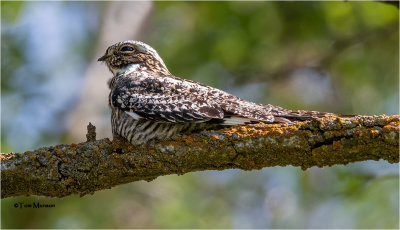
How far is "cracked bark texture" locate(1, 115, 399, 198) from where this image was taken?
320cm

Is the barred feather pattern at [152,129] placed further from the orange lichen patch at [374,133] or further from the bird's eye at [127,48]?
the bird's eye at [127,48]

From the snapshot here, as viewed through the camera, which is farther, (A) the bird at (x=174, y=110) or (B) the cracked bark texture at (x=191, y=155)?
(A) the bird at (x=174, y=110)

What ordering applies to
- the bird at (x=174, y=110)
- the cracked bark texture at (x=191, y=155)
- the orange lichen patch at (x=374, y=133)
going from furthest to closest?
the bird at (x=174, y=110)
the cracked bark texture at (x=191, y=155)
the orange lichen patch at (x=374, y=133)

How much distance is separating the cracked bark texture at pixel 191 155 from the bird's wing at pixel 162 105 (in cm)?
23

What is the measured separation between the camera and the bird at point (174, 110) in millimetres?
3820

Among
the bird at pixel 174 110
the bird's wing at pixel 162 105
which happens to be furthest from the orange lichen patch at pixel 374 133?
the bird's wing at pixel 162 105

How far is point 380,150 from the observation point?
10.2 ft

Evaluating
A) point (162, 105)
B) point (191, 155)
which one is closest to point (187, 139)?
point (191, 155)

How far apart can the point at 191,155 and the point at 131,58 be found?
6.60 feet

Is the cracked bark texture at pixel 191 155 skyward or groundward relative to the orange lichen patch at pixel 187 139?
groundward

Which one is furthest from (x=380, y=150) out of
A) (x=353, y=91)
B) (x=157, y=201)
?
(x=353, y=91)

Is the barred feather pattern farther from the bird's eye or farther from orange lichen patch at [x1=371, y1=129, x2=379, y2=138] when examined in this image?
the bird's eye

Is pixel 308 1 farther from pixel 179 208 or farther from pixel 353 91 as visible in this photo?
pixel 179 208

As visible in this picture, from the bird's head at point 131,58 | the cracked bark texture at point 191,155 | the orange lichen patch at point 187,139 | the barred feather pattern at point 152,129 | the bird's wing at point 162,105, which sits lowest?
the cracked bark texture at point 191,155
